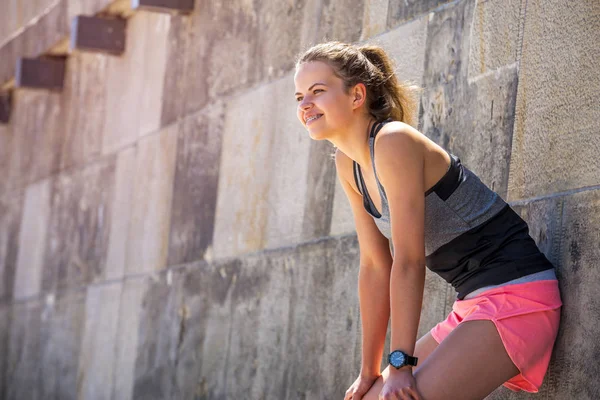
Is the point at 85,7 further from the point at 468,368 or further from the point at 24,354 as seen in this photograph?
the point at 468,368

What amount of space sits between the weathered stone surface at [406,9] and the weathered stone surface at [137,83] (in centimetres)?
318

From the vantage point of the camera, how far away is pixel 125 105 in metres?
8.88

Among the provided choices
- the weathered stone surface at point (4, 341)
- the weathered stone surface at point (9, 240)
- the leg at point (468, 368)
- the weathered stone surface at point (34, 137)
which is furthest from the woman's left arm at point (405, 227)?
the weathered stone surface at point (9, 240)

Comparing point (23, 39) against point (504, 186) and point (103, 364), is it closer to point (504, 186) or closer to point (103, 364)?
point (103, 364)

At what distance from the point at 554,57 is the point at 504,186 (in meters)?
0.58

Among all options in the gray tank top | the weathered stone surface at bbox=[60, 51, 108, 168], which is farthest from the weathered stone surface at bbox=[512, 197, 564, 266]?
the weathered stone surface at bbox=[60, 51, 108, 168]

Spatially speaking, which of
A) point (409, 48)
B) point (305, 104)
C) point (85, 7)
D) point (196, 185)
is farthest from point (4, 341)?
point (305, 104)

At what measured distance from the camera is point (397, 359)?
362 centimetres

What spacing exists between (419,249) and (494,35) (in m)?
1.30

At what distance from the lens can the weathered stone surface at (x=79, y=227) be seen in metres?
8.95

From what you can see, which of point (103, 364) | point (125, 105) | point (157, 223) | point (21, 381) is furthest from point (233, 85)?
point (21, 381)

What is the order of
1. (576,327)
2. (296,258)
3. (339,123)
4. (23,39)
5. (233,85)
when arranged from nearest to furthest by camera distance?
(576,327)
(339,123)
(296,258)
(233,85)
(23,39)

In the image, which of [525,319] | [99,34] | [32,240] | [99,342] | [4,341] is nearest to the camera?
[525,319]

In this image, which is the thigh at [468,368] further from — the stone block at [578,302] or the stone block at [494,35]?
the stone block at [494,35]
